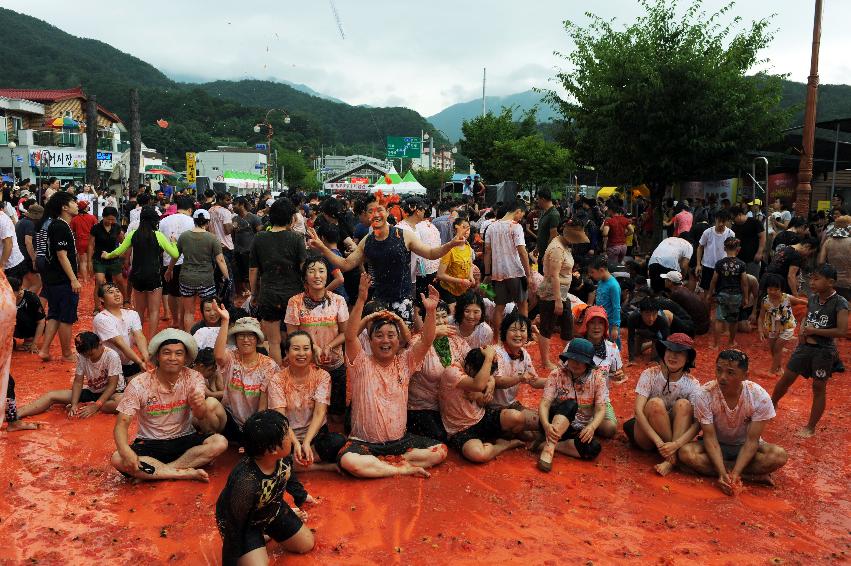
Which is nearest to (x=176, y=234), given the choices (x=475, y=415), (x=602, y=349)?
(x=475, y=415)

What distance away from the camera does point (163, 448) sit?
16.9ft

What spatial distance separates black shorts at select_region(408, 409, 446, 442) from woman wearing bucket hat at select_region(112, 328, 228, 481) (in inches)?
58.6

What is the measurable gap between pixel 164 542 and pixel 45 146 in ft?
137

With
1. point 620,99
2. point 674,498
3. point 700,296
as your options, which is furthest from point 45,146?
point 674,498

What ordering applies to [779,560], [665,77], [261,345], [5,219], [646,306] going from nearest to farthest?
[779,560], [261,345], [5,219], [646,306], [665,77]

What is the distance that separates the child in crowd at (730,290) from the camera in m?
9.30

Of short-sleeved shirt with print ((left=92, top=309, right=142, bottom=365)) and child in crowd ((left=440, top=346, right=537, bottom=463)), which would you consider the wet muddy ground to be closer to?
child in crowd ((left=440, top=346, right=537, bottom=463))

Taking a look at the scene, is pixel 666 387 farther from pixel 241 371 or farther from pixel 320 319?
pixel 241 371

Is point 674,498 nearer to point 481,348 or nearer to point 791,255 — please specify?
point 481,348

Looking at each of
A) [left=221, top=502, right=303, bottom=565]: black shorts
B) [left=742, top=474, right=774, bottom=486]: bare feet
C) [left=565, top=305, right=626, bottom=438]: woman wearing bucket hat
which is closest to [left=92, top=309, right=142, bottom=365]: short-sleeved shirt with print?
[left=221, top=502, right=303, bottom=565]: black shorts

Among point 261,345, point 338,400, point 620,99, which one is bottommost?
point 338,400

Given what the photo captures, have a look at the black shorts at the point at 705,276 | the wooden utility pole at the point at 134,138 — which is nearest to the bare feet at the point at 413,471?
the black shorts at the point at 705,276

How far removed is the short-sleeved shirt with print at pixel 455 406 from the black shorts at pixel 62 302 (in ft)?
15.8

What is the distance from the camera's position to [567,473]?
5434 millimetres
